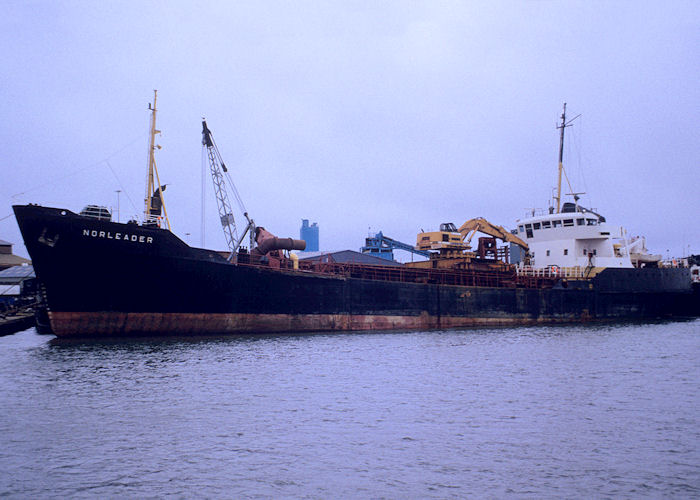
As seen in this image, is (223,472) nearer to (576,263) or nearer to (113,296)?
(113,296)

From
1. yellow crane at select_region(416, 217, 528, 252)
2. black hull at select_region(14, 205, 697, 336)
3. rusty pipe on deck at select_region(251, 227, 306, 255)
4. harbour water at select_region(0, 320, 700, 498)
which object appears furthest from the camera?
yellow crane at select_region(416, 217, 528, 252)

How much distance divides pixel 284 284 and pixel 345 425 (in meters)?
18.0

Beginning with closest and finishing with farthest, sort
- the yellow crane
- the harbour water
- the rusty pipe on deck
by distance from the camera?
the harbour water
the rusty pipe on deck
the yellow crane

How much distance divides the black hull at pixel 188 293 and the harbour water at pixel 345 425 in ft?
10.6

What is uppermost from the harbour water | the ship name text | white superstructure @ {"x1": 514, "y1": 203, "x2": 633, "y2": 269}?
white superstructure @ {"x1": 514, "y1": 203, "x2": 633, "y2": 269}

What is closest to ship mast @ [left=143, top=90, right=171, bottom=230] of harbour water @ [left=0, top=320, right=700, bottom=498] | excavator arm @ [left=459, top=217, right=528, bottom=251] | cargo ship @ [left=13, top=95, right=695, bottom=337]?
cargo ship @ [left=13, top=95, right=695, bottom=337]

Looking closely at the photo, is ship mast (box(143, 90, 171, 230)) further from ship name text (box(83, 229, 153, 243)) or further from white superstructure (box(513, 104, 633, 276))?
white superstructure (box(513, 104, 633, 276))

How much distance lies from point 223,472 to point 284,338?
60.0 ft

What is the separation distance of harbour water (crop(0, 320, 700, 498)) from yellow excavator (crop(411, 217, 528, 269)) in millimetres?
18274

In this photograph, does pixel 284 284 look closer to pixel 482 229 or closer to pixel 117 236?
pixel 117 236

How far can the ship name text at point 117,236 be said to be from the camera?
23.5m

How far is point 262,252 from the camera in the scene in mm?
30297

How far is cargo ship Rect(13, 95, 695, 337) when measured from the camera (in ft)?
77.2

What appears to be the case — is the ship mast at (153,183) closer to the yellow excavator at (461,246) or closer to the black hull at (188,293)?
the black hull at (188,293)
